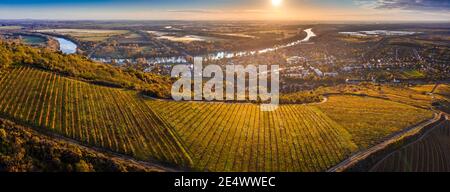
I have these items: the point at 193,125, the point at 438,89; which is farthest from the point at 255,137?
the point at 438,89

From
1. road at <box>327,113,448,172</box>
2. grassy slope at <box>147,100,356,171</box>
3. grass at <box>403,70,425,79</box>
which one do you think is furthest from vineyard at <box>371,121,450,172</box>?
grass at <box>403,70,425,79</box>

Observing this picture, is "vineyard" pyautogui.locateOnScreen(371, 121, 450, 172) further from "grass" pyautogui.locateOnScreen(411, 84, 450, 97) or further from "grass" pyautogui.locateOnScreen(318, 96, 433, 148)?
"grass" pyautogui.locateOnScreen(411, 84, 450, 97)

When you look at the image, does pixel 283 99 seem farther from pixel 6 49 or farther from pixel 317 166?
pixel 6 49

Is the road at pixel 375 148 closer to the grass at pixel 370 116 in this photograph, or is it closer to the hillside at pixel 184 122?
the hillside at pixel 184 122

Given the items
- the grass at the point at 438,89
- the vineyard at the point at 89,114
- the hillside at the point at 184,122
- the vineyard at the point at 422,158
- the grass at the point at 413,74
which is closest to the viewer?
the hillside at the point at 184,122

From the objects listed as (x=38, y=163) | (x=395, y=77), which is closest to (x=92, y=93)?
(x=38, y=163)

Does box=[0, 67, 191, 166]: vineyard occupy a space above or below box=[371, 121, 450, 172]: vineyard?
above

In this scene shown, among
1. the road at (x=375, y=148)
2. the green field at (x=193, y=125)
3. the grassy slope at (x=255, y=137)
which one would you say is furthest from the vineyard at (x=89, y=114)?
the road at (x=375, y=148)
